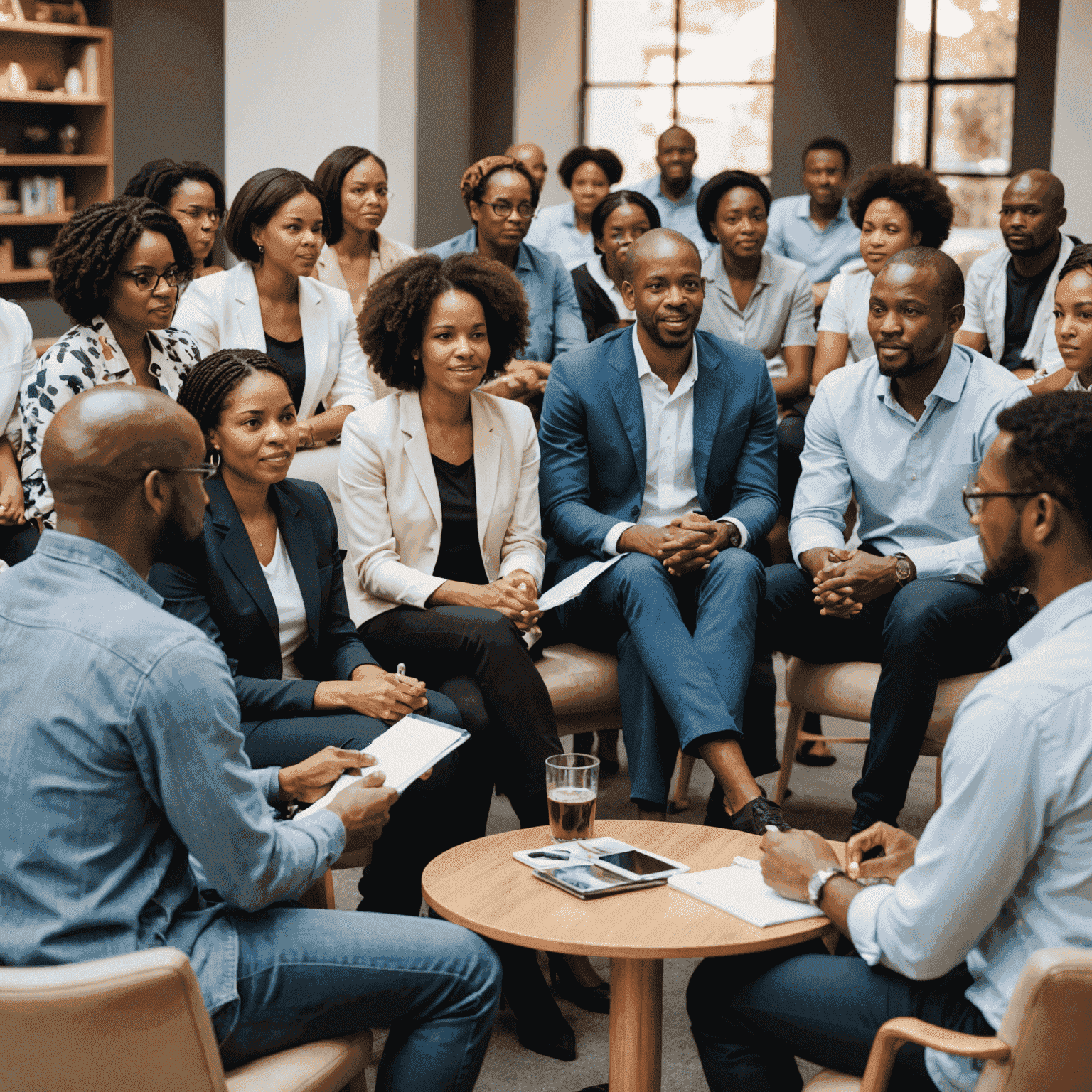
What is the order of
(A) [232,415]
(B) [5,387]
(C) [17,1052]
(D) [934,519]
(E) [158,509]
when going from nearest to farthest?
(C) [17,1052]
(E) [158,509]
(A) [232,415]
(D) [934,519]
(B) [5,387]

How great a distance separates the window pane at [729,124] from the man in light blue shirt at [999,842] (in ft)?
23.4

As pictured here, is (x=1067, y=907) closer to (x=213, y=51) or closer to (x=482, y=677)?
(x=482, y=677)

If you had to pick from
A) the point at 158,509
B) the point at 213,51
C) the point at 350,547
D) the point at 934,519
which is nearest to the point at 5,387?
the point at 350,547

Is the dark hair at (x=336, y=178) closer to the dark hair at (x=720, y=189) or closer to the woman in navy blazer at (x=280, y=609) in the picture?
the dark hair at (x=720, y=189)

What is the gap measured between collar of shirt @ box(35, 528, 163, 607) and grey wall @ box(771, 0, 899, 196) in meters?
7.08

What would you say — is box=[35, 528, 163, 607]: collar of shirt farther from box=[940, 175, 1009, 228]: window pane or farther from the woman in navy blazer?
box=[940, 175, 1009, 228]: window pane

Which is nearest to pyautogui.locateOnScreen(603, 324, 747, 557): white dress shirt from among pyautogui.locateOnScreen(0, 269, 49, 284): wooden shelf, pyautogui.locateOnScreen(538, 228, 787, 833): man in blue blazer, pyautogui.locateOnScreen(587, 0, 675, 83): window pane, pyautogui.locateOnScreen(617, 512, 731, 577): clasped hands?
pyautogui.locateOnScreen(538, 228, 787, 833): man in blue blazer

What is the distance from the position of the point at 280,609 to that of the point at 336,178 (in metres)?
2.30

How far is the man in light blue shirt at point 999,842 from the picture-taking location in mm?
1471

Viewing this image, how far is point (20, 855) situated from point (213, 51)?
8.41 m

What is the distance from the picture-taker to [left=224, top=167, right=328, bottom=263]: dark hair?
3.87m

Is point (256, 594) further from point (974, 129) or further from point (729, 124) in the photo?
point (729, 124)

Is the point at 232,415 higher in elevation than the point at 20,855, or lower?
higher

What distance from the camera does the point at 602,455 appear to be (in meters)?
3.44
